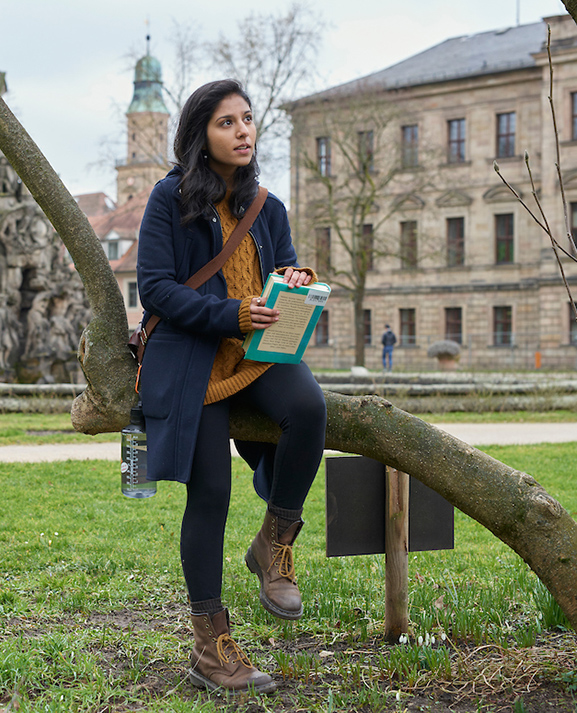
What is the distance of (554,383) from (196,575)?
1493 centimetres

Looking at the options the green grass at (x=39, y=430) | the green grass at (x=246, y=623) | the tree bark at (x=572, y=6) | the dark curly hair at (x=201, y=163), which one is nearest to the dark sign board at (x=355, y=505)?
the green grass at (x=246, y=623)

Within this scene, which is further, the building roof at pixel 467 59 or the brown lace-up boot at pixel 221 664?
the building roof at pixel 467 59

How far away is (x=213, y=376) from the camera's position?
2.71 m

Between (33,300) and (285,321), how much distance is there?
→ 19.0 metres

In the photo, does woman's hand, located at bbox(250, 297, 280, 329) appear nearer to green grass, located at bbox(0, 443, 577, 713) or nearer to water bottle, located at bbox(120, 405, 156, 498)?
water bottle, located at bbox(120, 405, 156, 498)

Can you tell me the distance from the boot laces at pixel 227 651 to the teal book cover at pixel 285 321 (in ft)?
3.10

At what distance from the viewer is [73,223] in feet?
9.53

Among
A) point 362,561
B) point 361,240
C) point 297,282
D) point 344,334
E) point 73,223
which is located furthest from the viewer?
point 344,334

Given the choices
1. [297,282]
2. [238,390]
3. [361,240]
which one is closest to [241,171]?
[297,282]

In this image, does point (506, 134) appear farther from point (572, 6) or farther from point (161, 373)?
point (161, 373)

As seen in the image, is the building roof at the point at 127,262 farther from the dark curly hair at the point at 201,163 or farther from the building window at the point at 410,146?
the dark curly hair at the point at 201,163

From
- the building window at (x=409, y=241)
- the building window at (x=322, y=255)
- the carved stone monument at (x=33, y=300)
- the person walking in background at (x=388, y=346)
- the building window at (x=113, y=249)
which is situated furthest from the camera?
the building window at (x=113, y=249)

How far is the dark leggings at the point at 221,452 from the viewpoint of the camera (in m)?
Answer: 2.67

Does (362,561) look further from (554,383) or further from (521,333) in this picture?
(521,333)
